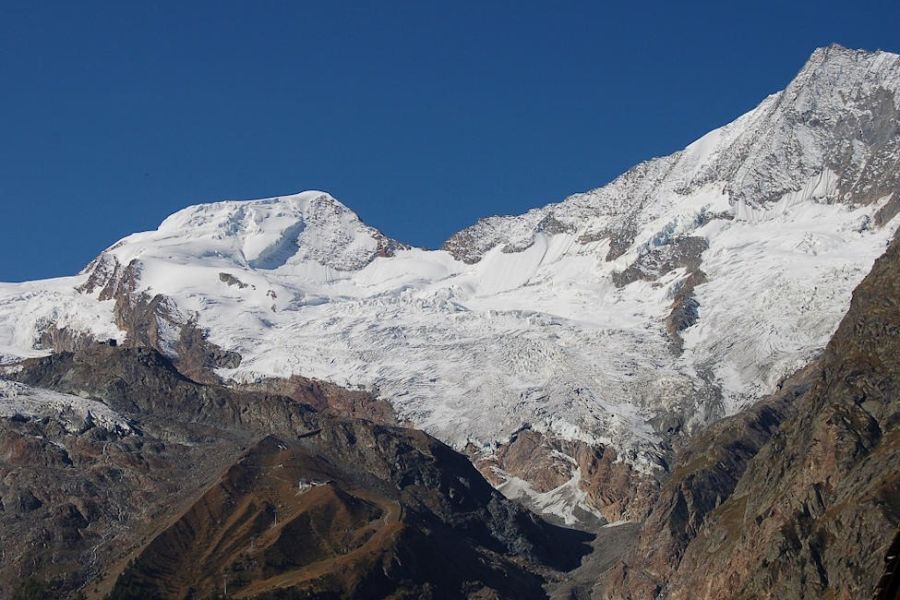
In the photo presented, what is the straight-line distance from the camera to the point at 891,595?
82438mm

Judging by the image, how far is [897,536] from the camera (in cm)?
8506

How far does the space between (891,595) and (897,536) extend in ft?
12.0
